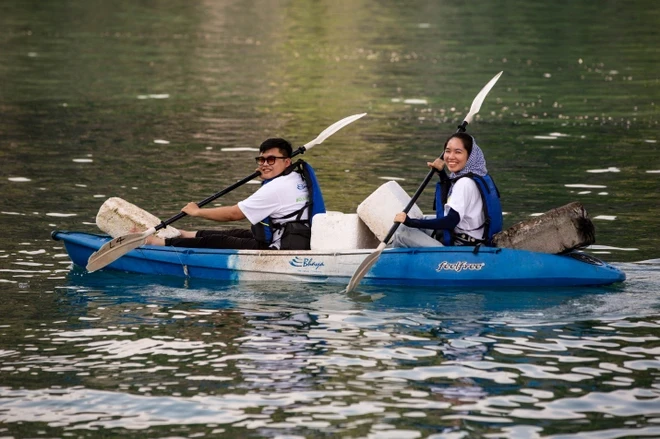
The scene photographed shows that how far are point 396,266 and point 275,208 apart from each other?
1.30 metres

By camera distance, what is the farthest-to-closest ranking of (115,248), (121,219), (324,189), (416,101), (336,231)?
1. (416,101)
2. (324,189)
3. (121,219)
4. (115,248)
5. (336,231)

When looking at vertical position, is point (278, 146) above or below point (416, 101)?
below

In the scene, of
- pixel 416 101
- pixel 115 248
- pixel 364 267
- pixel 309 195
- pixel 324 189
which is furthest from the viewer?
pixel 416 101

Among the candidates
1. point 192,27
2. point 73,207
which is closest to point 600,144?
point 73,207

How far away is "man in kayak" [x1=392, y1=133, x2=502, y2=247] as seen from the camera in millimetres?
12312

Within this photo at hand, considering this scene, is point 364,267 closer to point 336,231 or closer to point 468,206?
point 336,231

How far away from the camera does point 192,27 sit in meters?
41.2

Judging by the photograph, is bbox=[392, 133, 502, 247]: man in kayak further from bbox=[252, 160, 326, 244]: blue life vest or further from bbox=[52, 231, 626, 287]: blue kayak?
bbox=[252, 160, 326, 244]: blue life vest

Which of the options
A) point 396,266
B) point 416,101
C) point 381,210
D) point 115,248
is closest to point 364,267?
point 396,266

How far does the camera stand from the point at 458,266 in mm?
12312

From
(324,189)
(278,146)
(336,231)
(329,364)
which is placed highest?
(278,146)

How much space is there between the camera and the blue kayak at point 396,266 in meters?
12.2

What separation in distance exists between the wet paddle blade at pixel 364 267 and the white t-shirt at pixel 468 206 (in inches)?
27.6

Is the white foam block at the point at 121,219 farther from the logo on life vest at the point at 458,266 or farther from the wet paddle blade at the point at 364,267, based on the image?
the logo on life vest at the point at 458,266
